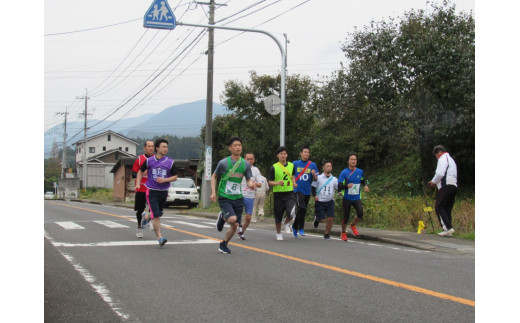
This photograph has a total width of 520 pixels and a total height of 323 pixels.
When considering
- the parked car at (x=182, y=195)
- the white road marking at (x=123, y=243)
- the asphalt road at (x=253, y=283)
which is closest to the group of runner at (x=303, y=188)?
the asphalt road at (x=253, y=283)

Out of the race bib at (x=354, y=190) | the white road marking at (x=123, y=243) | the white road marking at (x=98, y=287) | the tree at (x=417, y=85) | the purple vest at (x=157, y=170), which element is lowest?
the white road marking at (x=123, y=243)

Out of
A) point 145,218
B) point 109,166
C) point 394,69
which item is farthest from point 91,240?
point 109,166

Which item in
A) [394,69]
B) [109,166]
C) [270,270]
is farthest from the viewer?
[109,166]

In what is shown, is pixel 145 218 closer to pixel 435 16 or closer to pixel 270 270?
pixel 270 270

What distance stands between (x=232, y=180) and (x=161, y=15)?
712 centimetres

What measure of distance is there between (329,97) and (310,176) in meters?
14.2

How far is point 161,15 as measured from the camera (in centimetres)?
1383

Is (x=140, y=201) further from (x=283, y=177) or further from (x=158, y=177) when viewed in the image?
(x=283, y=177)

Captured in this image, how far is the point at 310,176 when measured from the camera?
36.3 feet

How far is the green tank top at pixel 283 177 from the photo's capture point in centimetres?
1023

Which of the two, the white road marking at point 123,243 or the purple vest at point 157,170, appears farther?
the white road marking at point 123,243

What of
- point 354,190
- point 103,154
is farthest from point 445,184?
point 103,154

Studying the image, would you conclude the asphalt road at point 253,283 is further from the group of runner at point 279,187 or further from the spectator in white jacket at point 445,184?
the spectator in white jacket at point 445,184

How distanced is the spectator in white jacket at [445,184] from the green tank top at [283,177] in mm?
2915
